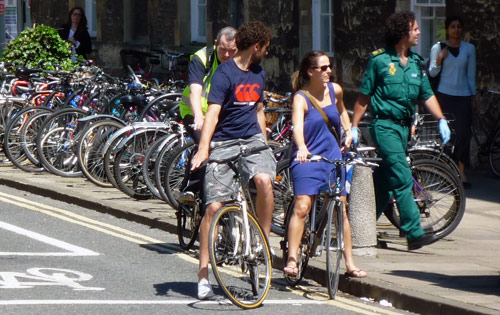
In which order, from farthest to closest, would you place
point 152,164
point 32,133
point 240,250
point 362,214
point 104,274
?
point 32,133 < point 152,164 < point 362,214 < point 104,274 < point 240,250

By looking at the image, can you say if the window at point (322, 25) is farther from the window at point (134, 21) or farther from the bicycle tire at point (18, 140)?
the window at point (134, 21)

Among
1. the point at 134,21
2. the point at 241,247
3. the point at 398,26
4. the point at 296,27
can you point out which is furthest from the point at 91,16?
the point at 241,247

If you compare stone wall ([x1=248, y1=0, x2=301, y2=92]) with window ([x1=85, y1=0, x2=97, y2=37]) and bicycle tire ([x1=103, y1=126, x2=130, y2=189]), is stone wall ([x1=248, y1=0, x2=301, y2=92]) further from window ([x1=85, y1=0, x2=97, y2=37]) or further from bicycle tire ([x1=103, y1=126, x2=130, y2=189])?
window ([x1=85, y1=0, x2=97, y2=37])

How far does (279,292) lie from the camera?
30.3 feet

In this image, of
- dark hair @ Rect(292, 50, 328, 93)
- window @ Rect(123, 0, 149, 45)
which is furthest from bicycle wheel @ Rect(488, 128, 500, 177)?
window @ Rect(123, 0, 149, 45)

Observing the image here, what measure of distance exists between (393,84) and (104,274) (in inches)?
107

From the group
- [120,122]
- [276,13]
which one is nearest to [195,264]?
[120,122]

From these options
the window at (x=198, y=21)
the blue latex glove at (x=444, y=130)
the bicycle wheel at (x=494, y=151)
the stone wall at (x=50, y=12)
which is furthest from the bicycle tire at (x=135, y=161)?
the stone wall at (x=50, y=12)

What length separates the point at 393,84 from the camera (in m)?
10.3

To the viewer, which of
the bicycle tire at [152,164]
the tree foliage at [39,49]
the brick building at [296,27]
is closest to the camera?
the bicycle tire at [152,164]

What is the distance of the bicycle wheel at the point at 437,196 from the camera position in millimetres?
11062

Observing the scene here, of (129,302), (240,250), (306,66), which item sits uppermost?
(306,66)

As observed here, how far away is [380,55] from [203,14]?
52.7 ft

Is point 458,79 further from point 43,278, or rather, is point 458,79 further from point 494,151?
point 43,278
